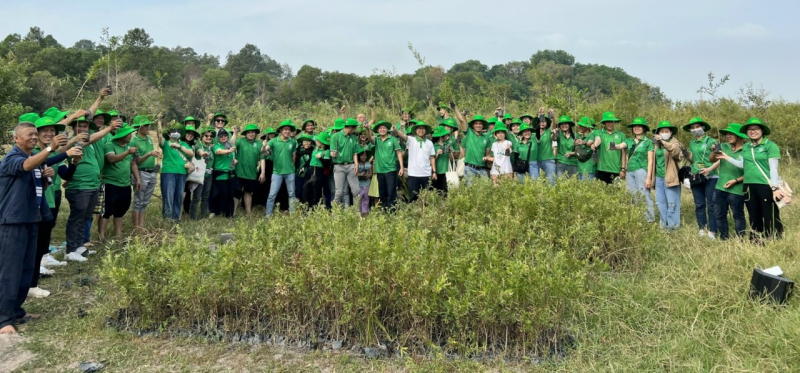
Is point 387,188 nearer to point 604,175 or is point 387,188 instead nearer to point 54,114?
point 604,175

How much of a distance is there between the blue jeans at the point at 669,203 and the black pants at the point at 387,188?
12.7 ft

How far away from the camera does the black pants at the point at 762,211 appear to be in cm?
633

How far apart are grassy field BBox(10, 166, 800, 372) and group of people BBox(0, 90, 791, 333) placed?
0.91 m

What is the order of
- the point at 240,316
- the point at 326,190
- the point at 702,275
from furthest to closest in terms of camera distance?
the point at 326,190 → the point at 702,275 → the point at 240,316

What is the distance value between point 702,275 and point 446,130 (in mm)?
4943

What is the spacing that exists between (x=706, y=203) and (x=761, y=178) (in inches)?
52.7

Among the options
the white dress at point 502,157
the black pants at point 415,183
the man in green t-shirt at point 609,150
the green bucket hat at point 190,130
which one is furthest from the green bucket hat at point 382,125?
the man in green t-shirt at point 609,150

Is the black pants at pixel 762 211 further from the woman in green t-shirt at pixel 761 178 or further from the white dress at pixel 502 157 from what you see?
the white dress at pixel 502 157

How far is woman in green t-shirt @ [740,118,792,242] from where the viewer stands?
6254 mm

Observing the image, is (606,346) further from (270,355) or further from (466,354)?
(270,355)

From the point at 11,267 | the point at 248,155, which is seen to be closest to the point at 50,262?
the point at 11,267

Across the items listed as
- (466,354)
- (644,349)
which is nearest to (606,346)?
(644,349)

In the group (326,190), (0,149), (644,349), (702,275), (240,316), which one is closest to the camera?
(644,349)

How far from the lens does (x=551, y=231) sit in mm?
5777
